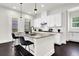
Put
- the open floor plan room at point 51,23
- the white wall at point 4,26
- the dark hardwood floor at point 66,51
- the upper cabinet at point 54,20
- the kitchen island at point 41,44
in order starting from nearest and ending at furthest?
the kitchen island at point 41,44
the dark hardwood floor at point 66,51
the open floor plan room at point 51,23
the upper cabinet at point 54,20
the white wall at point 4,26

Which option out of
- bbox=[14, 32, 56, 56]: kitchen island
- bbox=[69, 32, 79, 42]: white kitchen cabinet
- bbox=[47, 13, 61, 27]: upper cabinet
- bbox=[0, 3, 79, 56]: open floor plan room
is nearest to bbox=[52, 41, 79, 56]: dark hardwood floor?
bbox=[0, 3, 79, 56]: open floor plan room

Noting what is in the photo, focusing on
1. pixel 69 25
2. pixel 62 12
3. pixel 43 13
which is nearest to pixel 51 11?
pixel 43 13

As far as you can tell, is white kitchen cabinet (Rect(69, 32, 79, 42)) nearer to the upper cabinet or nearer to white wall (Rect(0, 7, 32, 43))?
the upper cabinet

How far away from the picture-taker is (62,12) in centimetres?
530

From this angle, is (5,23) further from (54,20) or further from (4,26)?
(54,20)

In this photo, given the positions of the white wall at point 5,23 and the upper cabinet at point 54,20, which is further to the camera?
the white wall at point 5,23

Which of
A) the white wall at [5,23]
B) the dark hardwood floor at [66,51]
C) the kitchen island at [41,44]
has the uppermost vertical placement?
the white wall at [5,23]

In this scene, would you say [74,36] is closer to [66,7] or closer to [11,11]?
[66,7]

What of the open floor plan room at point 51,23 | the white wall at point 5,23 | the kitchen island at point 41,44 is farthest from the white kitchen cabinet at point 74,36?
the white wall at point 5,23

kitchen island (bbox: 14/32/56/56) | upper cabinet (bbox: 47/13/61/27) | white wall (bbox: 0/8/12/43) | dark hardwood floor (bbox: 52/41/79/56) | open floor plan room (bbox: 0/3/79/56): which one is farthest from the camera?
white wall (bbox: 0/8/12/43)

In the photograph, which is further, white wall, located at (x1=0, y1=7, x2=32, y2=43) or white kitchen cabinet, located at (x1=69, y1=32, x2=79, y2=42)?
white wall, located at (x1=0, y1=7, x2=32, y2=43)

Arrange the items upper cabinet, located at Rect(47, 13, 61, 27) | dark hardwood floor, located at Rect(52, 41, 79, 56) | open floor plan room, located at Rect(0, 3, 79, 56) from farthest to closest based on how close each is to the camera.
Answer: upper cabinet, located at Rect(47, 13, 61, 27)
open floor plan room, located at Rect(0, 3, 79, 56)
dark hardwood floor, located at Rect(52, 41, 79, 56)

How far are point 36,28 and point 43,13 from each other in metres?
1.80

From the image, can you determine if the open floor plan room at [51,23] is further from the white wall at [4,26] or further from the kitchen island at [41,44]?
the kitchen island at [41,44]
